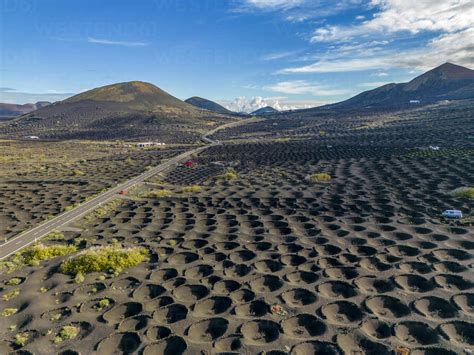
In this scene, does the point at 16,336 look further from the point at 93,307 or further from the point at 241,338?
the point at 241,338

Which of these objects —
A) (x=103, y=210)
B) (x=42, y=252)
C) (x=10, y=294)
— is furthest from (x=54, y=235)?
(x=10, y=294)

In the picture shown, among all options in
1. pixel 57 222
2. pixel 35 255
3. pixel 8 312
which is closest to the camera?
pixel 8 312

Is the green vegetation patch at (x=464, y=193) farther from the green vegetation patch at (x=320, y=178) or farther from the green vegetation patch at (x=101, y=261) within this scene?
the green vegetation patch at (x=101, y=261)

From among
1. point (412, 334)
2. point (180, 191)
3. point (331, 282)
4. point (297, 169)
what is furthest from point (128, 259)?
point (297, 169)

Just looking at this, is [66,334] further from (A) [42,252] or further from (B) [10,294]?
(A) [42,252]

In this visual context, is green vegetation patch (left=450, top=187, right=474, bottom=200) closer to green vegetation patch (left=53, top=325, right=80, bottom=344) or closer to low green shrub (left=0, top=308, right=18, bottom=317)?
green vegetation patch (left=53, top=325, right=80, bottom=344)

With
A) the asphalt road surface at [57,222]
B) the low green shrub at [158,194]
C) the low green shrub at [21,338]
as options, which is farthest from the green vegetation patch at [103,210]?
the low green shrub at [21,338]

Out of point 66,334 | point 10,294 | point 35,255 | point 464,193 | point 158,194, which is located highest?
point 35,255
